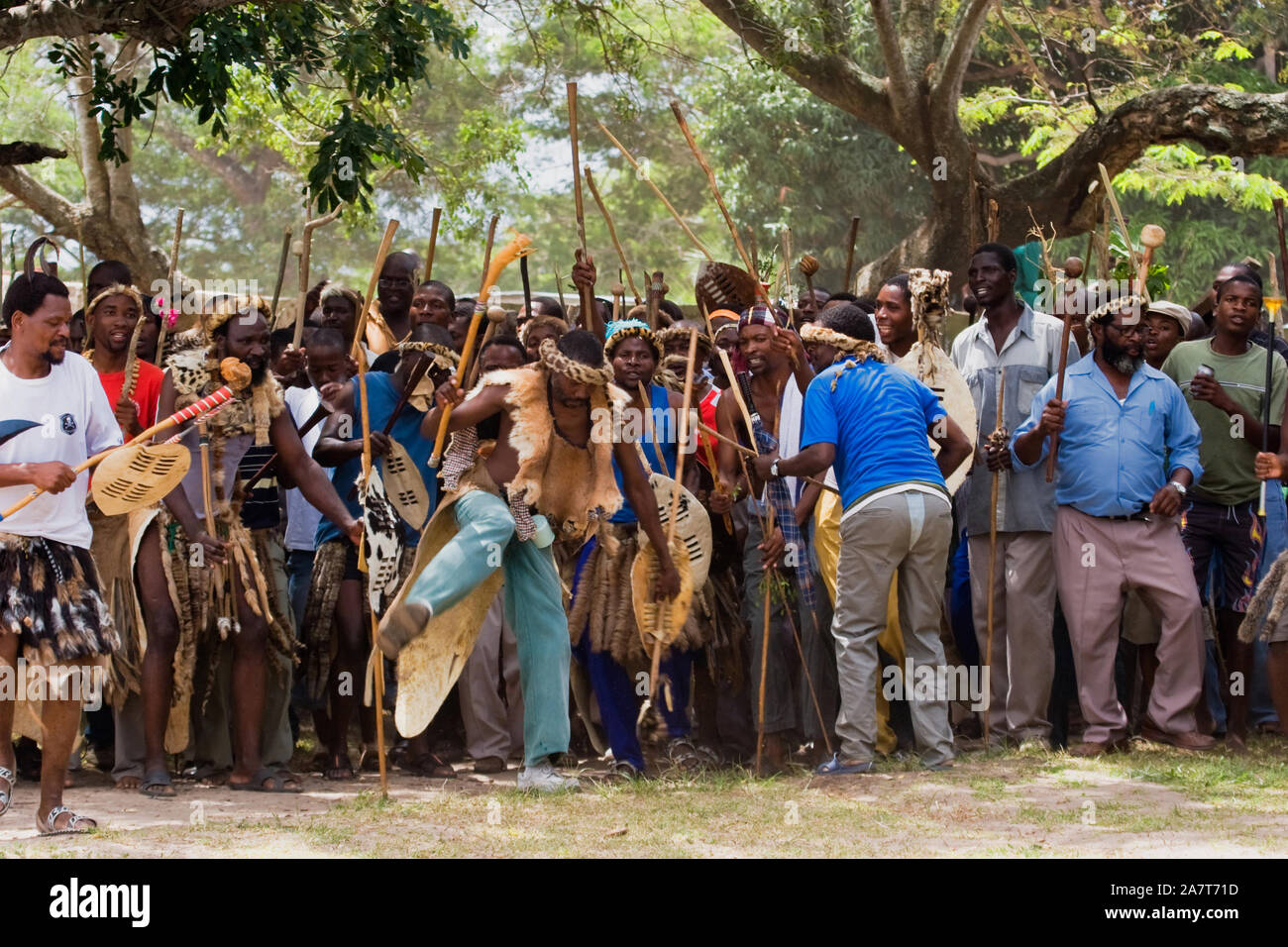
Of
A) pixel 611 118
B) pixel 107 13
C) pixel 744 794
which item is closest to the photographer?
pixel 744 794

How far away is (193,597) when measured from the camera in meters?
7.40

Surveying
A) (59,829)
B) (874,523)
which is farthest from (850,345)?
(59,829)

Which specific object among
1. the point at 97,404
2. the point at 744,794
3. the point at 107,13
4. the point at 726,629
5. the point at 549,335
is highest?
the point at 107,13

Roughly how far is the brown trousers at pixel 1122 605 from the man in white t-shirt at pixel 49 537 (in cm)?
461

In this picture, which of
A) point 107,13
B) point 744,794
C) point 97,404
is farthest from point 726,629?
point 107,13

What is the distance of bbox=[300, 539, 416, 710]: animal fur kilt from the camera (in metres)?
7.75

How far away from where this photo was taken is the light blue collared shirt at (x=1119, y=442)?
8188mm

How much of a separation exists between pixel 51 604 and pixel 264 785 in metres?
1.62

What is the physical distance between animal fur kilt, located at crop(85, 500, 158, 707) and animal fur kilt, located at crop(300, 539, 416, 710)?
0.77 meters

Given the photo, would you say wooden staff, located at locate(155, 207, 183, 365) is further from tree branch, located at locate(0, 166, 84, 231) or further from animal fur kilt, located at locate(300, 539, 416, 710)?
tree branch, located at locate(0, 166, 84, 231)

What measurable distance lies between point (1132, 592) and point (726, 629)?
2.10 metres

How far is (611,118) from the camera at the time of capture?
1427 inches

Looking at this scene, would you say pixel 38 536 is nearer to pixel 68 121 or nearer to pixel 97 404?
pixel 97 404

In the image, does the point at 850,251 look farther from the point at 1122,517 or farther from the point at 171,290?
the point at 171,290
